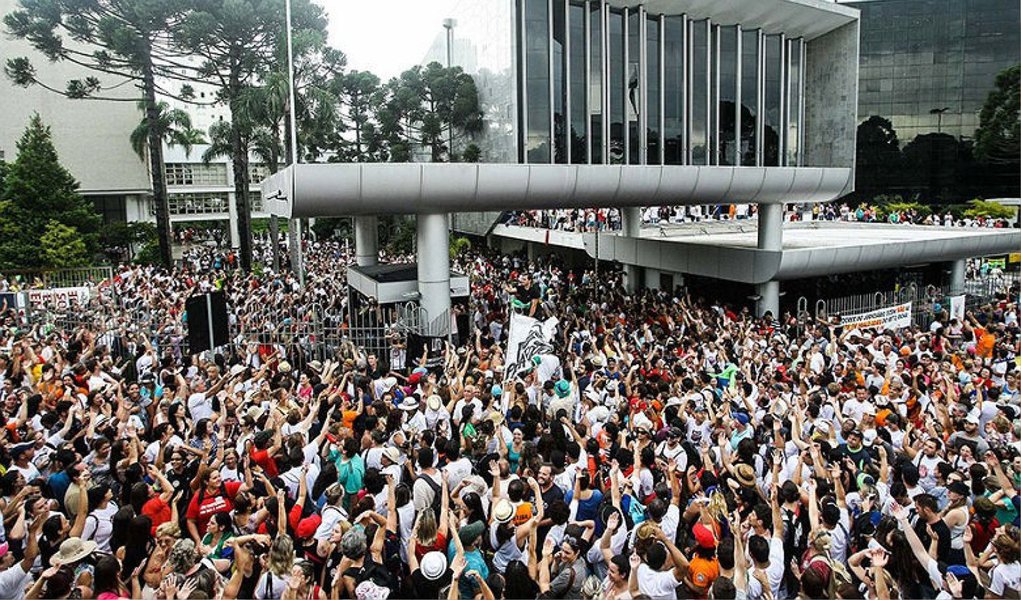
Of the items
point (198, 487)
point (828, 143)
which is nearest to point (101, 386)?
point (198, 487)

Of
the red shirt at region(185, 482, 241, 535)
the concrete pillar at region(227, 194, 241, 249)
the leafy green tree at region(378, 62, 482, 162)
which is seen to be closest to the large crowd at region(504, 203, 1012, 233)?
the leafy green tree at region(378, 62, 482, 162)

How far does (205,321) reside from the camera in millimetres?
12500

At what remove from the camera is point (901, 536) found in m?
5.04

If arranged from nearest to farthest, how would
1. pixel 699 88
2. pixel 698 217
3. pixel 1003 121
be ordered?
pixel 699 88
pixel 698 217
pixel 1003 121

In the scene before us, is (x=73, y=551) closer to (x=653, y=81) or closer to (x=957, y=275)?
(x=653, y=81)

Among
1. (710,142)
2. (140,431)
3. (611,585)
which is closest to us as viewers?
(611,585)

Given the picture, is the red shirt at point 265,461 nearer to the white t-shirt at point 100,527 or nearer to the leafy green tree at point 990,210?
the white t-shirt at point 100,527

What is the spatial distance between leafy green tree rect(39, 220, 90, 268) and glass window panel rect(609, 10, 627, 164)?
26.3 m

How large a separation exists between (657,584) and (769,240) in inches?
661

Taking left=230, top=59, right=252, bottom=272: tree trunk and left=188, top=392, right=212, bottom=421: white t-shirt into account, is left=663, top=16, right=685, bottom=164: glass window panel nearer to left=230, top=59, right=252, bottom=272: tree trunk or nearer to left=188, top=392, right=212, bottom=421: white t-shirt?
left=230, top=59, right=252, bottom=272: tree trunk

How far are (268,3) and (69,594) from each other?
30.1 meters

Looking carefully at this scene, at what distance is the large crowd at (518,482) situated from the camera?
181 inches

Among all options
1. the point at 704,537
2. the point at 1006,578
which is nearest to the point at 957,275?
the point at 1006,578

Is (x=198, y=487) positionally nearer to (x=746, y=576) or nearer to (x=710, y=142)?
(x=746, y=576)
